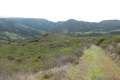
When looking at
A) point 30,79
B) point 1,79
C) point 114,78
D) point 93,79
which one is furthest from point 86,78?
point 1,79

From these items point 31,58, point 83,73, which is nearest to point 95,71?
point 83,73

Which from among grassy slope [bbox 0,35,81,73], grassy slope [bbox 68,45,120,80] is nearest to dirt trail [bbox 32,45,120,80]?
grassy slope [bbox 68,45,120,80]

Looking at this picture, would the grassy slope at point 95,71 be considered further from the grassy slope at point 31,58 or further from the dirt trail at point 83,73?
the grassy slope at point 31,58

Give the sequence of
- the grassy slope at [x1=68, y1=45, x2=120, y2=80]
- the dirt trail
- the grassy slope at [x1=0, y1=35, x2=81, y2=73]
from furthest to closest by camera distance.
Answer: the grassy slope at [x1=0, y1=35, x2=81, y2=73]
the grassy slope at [x1=68, y1=45, x2=120, y2=80]
the dirt trail

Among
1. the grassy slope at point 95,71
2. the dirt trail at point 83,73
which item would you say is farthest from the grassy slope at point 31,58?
the grassy slope at point 95,71

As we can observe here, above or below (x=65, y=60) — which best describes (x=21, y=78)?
above

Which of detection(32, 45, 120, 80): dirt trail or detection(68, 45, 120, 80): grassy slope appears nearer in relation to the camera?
detection(32, 45, 120, 80): dirt trail

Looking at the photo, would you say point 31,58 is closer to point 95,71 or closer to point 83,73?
point 95,71

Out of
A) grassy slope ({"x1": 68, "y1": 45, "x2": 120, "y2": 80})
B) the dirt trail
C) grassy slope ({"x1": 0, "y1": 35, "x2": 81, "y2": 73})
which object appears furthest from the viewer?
grassy slope ({"x1": 0, "y1": 35, "x2": 81, "y2": 73})

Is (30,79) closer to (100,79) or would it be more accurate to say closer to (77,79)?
(77,79)

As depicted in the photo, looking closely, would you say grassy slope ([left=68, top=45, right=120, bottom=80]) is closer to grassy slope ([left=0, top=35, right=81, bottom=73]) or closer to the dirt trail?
the dirt trail

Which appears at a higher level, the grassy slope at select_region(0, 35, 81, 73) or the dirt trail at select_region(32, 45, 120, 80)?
the dirt trail at select_region(32, 45, 120, 80)

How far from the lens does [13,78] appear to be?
12.3m

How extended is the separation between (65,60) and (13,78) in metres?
12.0
